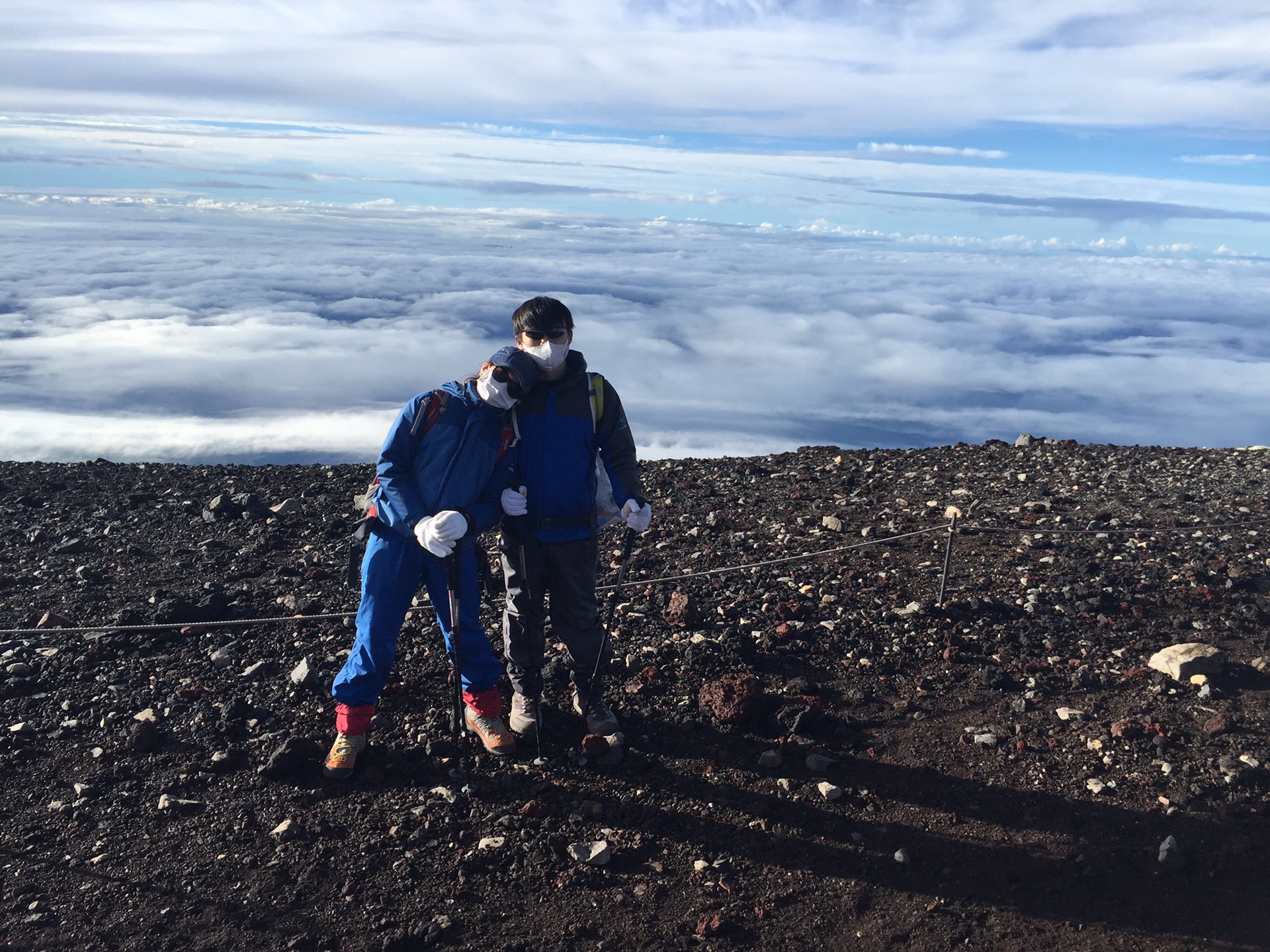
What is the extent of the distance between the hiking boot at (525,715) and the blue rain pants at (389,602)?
1.39ft

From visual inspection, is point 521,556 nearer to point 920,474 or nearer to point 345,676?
point 345,676

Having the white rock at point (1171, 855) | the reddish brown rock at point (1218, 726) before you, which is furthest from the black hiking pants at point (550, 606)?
the reddish brown rock at point (1218, 726)

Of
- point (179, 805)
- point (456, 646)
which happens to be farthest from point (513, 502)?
point (179, 805)

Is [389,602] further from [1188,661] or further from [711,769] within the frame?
[1188,661]

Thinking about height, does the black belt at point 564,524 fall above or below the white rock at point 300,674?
above

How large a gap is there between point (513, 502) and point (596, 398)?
0.65m

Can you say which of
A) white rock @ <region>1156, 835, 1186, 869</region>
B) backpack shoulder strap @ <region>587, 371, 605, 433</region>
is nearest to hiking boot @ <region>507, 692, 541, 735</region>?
backpack shoulder strap @ <region>587, 371, 605, 433</region>

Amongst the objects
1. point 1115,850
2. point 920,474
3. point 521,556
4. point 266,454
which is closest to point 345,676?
point 521,556

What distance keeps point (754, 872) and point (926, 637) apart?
251 centimetres

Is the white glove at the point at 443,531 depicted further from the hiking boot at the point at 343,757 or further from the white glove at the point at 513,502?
the hiking boot at the point at 343,757

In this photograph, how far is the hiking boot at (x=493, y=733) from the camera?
459 centimetres

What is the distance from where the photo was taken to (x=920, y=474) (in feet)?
33.4

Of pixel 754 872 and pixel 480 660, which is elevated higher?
pixel 480 660

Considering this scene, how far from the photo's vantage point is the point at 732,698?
489 cm
